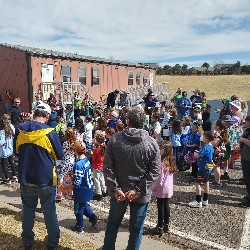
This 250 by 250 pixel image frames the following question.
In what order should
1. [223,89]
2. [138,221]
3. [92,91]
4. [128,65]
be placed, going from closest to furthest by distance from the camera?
[138,221] < [92,91] < [128,65] < [223,89]

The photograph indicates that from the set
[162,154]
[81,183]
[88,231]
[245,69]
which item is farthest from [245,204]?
[245,69]

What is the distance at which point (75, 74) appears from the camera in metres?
19.6

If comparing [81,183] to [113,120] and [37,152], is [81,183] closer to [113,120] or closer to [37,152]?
[37,152]

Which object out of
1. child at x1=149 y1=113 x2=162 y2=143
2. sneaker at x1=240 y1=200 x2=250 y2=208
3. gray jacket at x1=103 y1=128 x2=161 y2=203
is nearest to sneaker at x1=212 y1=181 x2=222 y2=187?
sneaker at x1=240 y1=200 x2=250 y2=208

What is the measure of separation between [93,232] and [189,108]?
34.1ft

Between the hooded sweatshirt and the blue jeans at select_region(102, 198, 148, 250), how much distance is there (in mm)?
1005

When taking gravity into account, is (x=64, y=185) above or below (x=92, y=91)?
below

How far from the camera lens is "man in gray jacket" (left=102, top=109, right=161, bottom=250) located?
11.9 ft

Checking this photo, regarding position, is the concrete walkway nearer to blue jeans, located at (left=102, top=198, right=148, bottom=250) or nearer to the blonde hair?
blue jeans, located at (left=102, top=198, right=148, bottom=250)

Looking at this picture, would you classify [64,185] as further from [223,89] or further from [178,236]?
[223,89]

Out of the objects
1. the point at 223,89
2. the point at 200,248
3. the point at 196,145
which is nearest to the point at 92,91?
the point at 196,145

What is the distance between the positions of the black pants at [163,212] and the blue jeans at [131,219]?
5.35 feet

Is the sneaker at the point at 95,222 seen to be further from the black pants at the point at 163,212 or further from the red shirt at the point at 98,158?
the red shirt at the point at 98,158

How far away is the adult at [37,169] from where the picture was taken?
421cm
